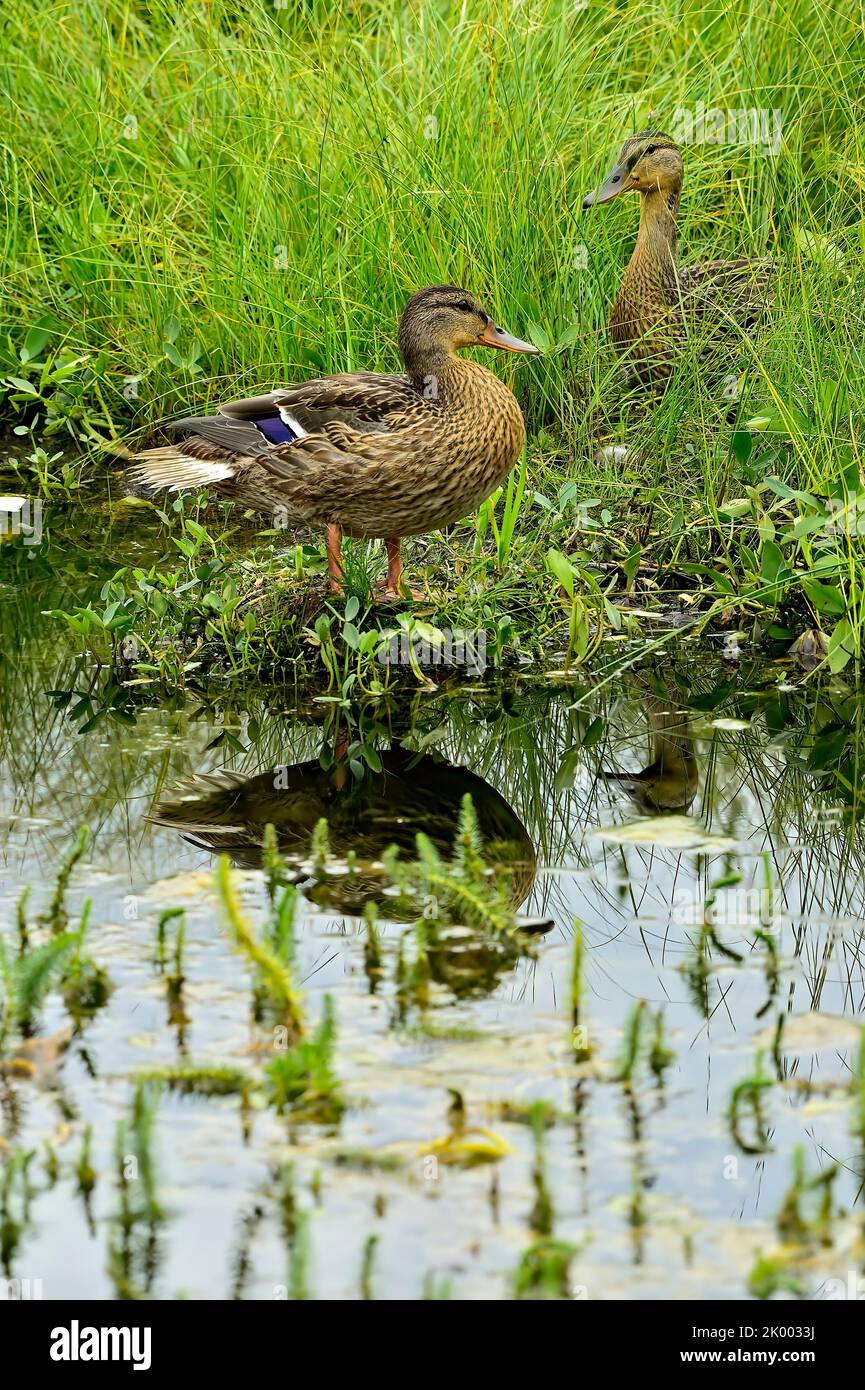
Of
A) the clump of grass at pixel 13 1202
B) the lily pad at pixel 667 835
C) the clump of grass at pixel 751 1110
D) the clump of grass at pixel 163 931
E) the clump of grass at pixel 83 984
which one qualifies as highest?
the lily pad at pixel 667 835

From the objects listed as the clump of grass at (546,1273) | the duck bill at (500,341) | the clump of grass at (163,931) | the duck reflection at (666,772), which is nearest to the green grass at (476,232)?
the duck bill at (500,341)

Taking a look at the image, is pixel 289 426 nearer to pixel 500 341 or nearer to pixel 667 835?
pixel 500 341

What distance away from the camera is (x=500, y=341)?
5.95 m

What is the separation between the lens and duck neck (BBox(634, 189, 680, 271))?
7195 mm

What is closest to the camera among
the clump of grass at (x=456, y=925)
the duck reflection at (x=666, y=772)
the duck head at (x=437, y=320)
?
the clump of grass at (x=456, y=925)

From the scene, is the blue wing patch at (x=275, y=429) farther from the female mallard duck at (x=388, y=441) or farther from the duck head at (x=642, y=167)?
the duck head at (x=642, y=167)

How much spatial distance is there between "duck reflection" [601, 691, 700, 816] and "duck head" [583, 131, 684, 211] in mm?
2563

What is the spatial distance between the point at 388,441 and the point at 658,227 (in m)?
2.19

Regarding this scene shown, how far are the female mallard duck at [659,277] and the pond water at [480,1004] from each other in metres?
1.89

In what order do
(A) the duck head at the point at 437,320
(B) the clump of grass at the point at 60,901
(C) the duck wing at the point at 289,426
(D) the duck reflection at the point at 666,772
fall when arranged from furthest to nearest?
1. (A) the duck head at the point at 437,320
2. (C) the duck wing at the point at 289,426
3. (D) the duck reflection at the point at 666,772
4. (B) the clump of grass at the point at 60,901

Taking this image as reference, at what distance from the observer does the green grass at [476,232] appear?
241 inches

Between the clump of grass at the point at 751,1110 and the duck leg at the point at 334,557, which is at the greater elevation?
the duck leg at the point at 334,557
